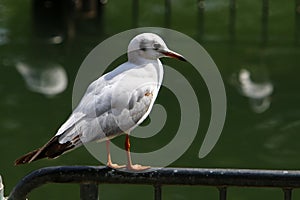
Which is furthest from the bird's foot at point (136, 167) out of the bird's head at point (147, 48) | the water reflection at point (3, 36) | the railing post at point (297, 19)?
the railing post at point (297, 19)

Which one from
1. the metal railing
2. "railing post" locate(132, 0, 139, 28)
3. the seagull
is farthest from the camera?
"railing post" locate(132, 0, 139, 28)

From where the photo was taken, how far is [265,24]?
8641 millimetres

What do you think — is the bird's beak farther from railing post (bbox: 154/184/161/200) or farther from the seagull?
railing post (bbox: 154/184/161/200)

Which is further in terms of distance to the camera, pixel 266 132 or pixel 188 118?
pixel 266 132

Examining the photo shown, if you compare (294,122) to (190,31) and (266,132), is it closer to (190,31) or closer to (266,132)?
(266,132)

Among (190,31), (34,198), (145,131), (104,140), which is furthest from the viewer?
(190,31)

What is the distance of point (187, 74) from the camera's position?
6.78m

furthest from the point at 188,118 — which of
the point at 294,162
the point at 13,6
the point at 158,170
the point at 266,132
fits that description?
the point at 13,6

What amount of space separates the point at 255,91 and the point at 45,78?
1.65 metres

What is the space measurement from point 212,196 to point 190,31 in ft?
11.5

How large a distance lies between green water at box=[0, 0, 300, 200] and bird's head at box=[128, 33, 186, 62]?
2569 mm

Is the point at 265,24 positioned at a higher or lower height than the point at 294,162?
higher

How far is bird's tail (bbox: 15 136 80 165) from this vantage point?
161cm

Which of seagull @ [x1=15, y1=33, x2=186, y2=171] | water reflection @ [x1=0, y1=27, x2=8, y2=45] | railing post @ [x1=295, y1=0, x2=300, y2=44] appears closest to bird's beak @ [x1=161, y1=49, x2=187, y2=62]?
seagull @ [x1=15, y1=33, x2=186, y2=171]
